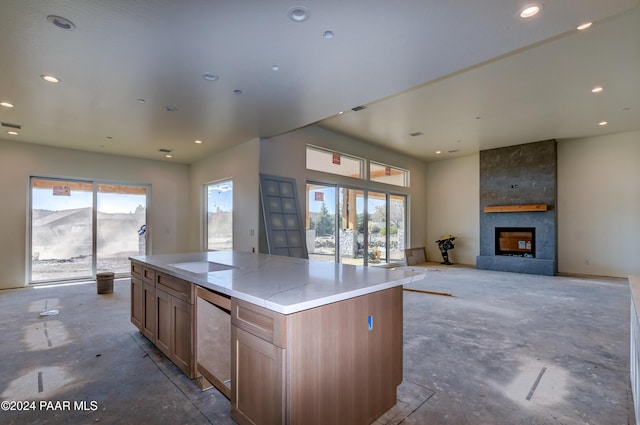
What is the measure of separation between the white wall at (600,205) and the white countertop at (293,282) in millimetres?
7863

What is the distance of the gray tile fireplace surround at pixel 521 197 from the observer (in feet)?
25.1

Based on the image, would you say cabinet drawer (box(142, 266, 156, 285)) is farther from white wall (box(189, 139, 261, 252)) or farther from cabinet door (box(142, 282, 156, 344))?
white wall (box(189, 139, 261, 252))

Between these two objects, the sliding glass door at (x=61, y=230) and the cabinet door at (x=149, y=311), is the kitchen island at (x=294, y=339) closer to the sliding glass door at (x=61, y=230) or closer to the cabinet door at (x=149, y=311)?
the cabinet door at (x=149, y=311)

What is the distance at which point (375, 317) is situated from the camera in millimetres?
1938

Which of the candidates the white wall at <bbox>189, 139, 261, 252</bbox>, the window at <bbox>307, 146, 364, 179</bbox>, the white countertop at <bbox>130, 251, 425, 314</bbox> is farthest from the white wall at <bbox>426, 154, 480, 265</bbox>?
the white countertop at <bbox>130, 251, 425, 314</bbox>

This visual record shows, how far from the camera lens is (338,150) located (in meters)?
7.21

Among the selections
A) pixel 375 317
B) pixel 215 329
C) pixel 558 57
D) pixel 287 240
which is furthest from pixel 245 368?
pixel 558 57

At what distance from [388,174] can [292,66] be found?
6331 millimetres

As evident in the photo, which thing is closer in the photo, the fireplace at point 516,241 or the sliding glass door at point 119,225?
the sliding glass door at point 119,225

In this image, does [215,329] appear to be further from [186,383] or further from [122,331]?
[122,331]

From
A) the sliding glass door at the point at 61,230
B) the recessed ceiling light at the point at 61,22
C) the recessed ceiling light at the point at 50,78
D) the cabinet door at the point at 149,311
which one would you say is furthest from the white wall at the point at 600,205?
the sliding glass door at the point at 61,230

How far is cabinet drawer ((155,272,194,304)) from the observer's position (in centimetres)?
233

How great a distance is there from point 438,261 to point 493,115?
5.41 meters

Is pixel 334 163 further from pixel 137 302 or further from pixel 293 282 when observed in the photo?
pixel 293 282
